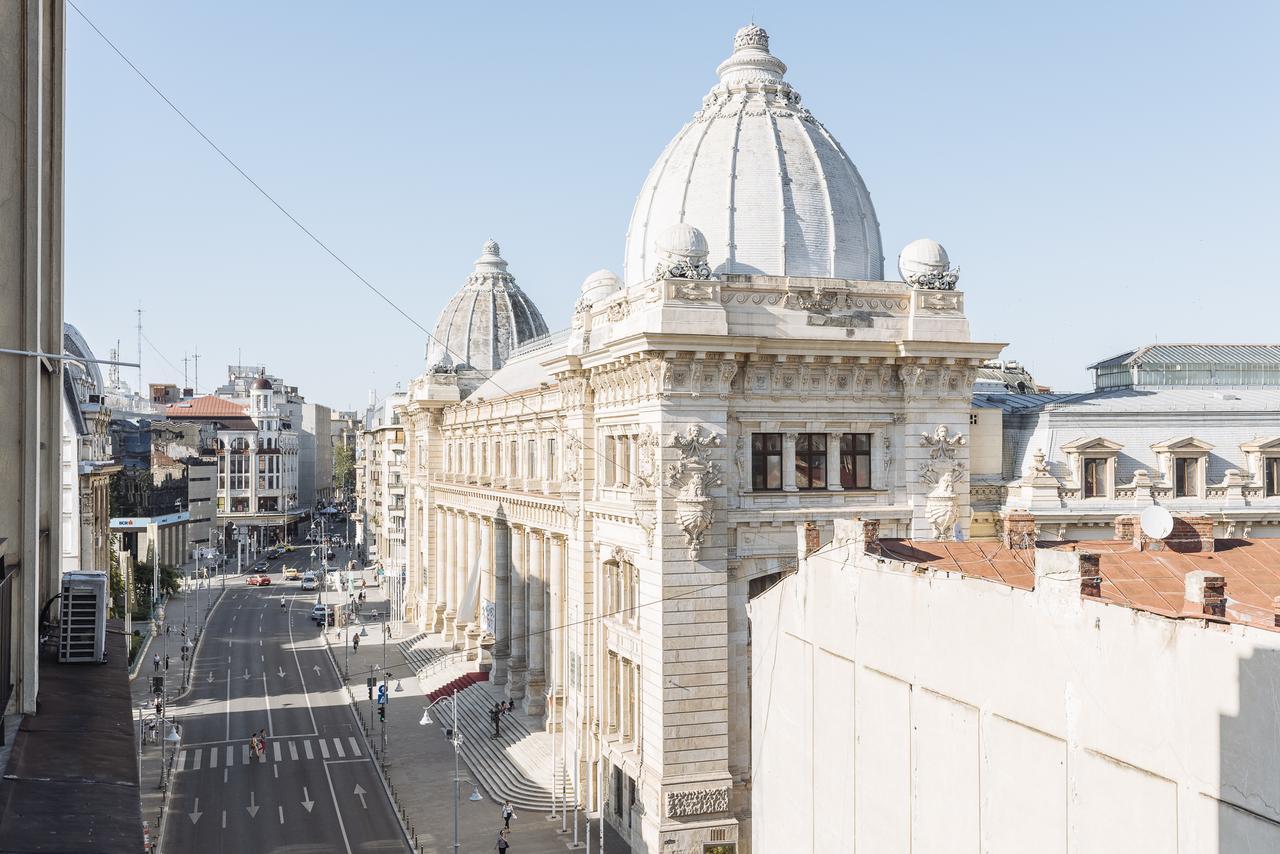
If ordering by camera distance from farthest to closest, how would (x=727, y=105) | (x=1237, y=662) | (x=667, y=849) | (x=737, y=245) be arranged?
(x=727, y=105) < (x=737, y=245) < (x=667, y=849) < (x=1237, y=662)

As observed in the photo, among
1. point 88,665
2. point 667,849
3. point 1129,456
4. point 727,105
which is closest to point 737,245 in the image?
point 727,105

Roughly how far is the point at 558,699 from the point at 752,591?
16657 millimetres

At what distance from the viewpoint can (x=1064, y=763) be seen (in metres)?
14.6

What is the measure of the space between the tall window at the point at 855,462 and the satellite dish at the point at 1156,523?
16474 millimetres

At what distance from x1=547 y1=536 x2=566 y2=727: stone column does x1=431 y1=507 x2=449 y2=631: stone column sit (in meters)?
32.9

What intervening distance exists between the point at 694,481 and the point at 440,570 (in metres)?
56.5

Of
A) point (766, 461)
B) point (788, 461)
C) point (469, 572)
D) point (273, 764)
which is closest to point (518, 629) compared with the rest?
point (273, 764)

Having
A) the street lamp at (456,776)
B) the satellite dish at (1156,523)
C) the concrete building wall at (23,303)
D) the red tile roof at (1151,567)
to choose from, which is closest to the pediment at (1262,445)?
the red tile roof at (1151,567)

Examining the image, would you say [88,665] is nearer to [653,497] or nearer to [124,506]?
[653,497]

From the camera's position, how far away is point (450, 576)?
8506 centimetres

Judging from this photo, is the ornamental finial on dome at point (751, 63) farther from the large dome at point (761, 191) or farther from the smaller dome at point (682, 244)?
the smaller dome at point (682, 244)

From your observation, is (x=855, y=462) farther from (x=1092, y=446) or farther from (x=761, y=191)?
(x=761, y=191)

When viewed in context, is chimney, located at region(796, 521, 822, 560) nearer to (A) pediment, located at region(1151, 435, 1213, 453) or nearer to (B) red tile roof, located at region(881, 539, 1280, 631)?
→ (B) red tile roof, located at region(881, 539, 1280, 631)

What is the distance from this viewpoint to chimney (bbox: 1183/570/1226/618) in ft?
55.0
